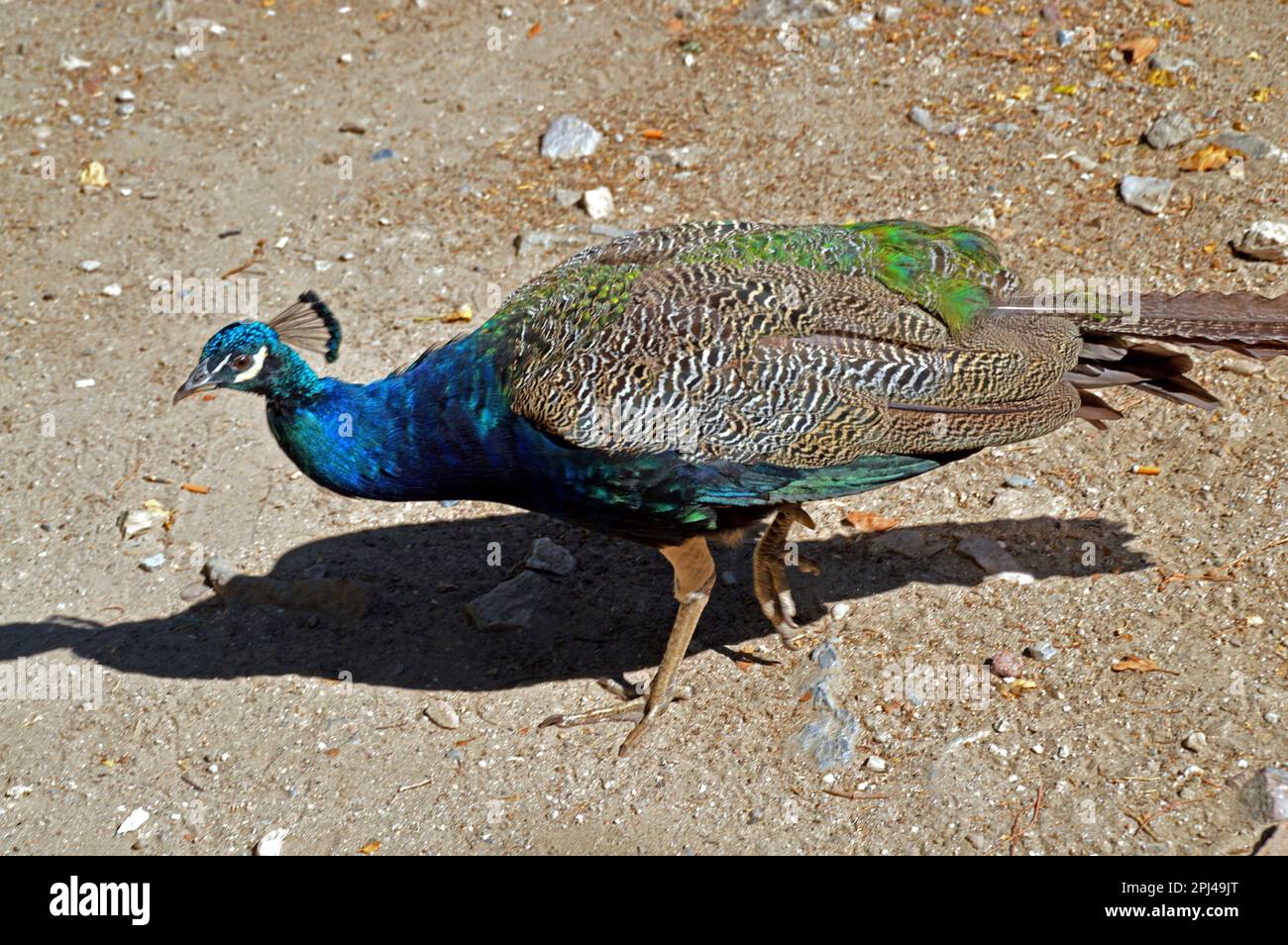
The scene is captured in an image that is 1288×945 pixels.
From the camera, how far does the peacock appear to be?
3787mm

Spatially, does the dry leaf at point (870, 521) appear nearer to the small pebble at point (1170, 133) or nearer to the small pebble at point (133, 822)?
the small pebble at point (1170, 133)

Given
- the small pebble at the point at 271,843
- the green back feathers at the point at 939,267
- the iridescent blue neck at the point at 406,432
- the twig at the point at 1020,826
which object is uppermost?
the green back feathers at the point at 939,267

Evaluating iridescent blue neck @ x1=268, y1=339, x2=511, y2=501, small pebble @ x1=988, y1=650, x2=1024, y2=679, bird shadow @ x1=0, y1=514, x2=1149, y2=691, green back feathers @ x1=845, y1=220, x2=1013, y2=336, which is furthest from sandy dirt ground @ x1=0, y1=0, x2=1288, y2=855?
green back feathers @ x1=845, y1=220, x2=1013, y2=336

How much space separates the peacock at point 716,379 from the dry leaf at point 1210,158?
2179 mm

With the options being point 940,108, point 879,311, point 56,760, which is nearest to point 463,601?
point 56,760

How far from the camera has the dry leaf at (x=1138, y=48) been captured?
655 cm

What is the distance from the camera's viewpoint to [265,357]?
3965mm

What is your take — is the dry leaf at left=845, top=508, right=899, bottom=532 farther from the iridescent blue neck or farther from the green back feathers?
the iridescent blue neck

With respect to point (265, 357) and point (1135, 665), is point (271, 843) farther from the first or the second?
point (1135, 665)

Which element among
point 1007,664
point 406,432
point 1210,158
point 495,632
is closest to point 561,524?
point 495,632

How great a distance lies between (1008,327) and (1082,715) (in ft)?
4.12

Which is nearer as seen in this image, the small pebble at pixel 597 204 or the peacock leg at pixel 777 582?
the peacock leg at pixel 777 582

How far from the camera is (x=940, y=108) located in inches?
260

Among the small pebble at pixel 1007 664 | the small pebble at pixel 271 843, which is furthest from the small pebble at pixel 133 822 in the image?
the small pebble at pixel 1007 664
